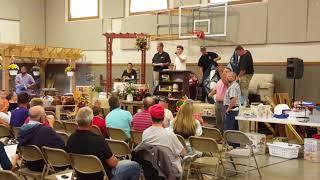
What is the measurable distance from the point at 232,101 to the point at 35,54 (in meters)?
9.10

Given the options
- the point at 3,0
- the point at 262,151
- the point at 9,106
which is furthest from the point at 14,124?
the point at 3,0

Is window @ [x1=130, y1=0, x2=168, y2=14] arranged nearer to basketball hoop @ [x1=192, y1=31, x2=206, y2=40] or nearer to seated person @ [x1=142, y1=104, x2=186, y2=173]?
basketball hoop @ [x1=192, y1=31, x2=206, y2=40]

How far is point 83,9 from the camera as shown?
1642 centimetres

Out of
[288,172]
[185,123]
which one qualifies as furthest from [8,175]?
[288,172]

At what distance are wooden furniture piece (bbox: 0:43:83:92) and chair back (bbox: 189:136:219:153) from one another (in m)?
9.40

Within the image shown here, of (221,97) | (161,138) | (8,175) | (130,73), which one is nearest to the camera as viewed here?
(8,175)

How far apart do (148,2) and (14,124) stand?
875 centimetres

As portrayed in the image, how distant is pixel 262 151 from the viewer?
8.23 m

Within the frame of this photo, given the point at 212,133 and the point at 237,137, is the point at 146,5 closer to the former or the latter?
the point at 212,133

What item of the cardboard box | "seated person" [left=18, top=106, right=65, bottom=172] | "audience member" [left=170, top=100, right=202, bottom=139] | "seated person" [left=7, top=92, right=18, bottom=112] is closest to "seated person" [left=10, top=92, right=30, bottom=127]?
"seated person" [left=18, top=106, right=65, bottom=172]

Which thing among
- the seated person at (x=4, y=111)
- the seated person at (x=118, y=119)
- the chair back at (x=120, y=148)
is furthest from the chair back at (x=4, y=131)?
the chair back at (x=120, y=148)

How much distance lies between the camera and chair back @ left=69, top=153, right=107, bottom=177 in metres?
4.11

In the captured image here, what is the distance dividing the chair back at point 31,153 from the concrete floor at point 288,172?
2363 millimetres

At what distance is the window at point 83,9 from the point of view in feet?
52.4
